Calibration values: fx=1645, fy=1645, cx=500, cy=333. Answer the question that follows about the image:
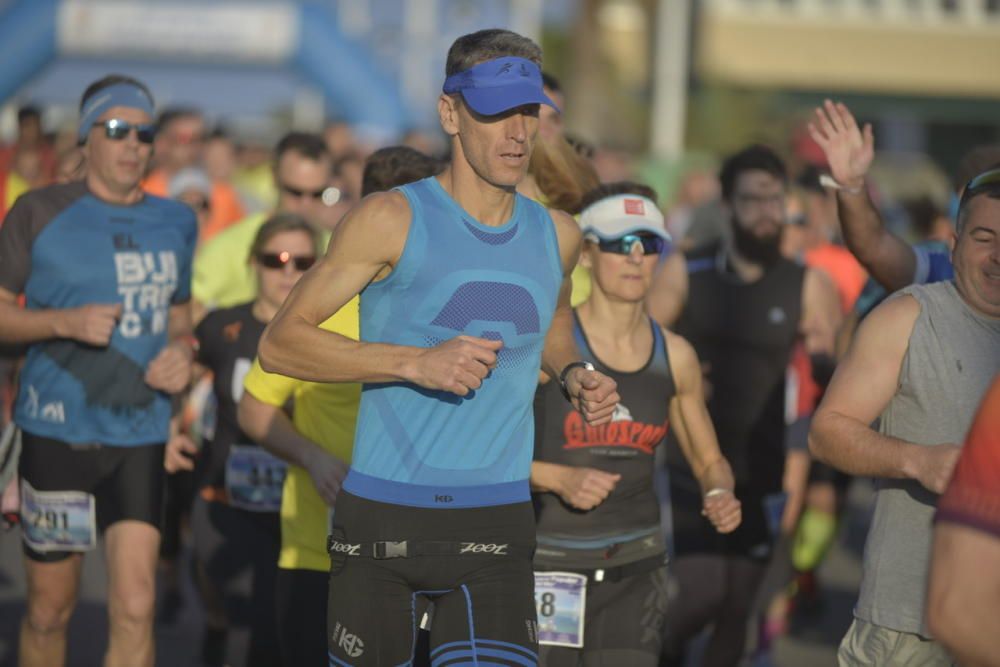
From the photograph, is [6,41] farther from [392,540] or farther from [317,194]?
[392,540]

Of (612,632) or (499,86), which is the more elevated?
(499,86)

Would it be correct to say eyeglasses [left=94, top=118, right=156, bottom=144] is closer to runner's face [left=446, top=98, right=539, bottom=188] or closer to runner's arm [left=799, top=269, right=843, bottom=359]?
runner's face [left=446, top=98, right=539, bottom=188]

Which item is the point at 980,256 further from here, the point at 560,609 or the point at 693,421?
the point at 560,609

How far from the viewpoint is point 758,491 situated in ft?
22.8

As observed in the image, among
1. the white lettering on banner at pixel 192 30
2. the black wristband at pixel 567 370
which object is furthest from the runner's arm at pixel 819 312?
the white lettering on banner at pixel 192 30

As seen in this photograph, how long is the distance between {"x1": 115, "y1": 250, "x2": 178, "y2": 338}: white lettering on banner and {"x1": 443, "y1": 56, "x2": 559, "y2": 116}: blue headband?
2.25 m

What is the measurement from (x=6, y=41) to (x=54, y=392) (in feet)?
74.1

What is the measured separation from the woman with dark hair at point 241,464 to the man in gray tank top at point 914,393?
8.49 feet

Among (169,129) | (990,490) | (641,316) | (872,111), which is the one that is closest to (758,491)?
(641,316)

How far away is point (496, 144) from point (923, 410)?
1.29 meters

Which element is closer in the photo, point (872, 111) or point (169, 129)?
point (169, 129)

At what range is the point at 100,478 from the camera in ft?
19.6

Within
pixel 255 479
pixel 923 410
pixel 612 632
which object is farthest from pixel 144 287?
pixel 923 410

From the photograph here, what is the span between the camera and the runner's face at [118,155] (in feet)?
Answer: 20.1
